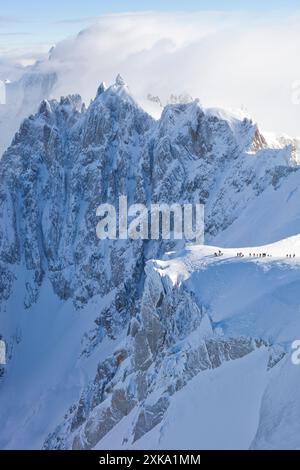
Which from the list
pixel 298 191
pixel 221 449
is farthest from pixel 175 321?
pixel 298 191

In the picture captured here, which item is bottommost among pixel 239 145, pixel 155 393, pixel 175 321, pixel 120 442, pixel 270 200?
pixel 120 442

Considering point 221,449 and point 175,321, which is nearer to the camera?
point 221,449

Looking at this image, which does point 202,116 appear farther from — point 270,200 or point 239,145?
point 270,200
